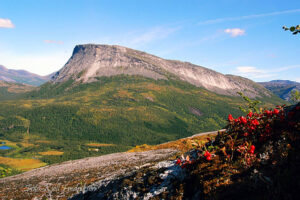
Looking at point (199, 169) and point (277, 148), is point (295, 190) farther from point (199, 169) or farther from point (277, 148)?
point (199, 169)

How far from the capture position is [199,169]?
991cm

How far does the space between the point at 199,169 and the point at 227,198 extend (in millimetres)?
2482

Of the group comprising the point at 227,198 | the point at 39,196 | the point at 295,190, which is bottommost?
the point at 39,196

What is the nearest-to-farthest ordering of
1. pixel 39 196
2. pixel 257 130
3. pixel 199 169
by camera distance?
pixel 199 169
pixel 257 130
pixel 39 196

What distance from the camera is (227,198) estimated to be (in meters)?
7.48

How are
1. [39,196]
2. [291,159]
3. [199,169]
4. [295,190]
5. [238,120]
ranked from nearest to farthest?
[295,190], [291,159], [199,169], [238,120], [39,196]

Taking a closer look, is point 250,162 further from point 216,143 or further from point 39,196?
point 39,196

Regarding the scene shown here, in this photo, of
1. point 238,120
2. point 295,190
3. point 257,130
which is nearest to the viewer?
point 295,190

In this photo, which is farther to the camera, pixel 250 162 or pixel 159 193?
pixel 159 193

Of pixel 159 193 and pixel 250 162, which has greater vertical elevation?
pixel 250 162

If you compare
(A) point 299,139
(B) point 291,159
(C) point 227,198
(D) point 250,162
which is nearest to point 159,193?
(C) point 227,198

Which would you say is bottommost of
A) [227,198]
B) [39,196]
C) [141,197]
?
[39,196]

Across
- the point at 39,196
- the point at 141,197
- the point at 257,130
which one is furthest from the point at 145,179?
the point at 39,196

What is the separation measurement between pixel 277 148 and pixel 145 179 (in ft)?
24.4
